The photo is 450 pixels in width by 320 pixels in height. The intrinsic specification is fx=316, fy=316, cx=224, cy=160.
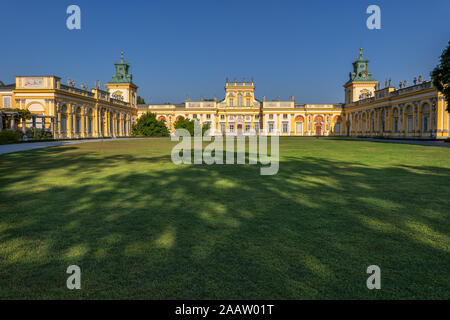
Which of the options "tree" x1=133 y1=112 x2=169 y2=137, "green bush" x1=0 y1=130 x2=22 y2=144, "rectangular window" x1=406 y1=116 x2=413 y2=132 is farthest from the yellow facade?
"green bush" x1=0 y1=130 x2=22 y2=144

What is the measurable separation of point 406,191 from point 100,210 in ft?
18.1

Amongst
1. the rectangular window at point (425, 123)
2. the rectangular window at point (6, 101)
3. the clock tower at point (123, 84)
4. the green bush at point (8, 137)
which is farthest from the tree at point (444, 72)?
the clock tower at point (123, 84)

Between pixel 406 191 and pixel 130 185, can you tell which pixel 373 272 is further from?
pixel 130 185

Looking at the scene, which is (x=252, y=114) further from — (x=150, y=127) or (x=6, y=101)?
(x=6, y=101)

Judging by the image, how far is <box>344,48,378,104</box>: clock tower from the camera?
62.1m

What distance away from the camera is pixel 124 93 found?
61.9 metres

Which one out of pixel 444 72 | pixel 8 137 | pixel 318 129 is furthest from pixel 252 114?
pixel 8 137

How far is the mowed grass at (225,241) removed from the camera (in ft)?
8.07

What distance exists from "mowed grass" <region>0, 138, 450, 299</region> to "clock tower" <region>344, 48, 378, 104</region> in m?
61.8

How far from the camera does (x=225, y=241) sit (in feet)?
11.3

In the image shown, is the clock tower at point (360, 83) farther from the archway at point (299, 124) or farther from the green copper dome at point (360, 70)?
the archway at point (299, 124)

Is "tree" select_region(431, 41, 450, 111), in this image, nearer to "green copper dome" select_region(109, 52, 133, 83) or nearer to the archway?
the archway

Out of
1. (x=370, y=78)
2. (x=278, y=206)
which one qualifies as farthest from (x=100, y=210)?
(x=370, y=78)

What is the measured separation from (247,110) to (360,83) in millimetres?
23177
